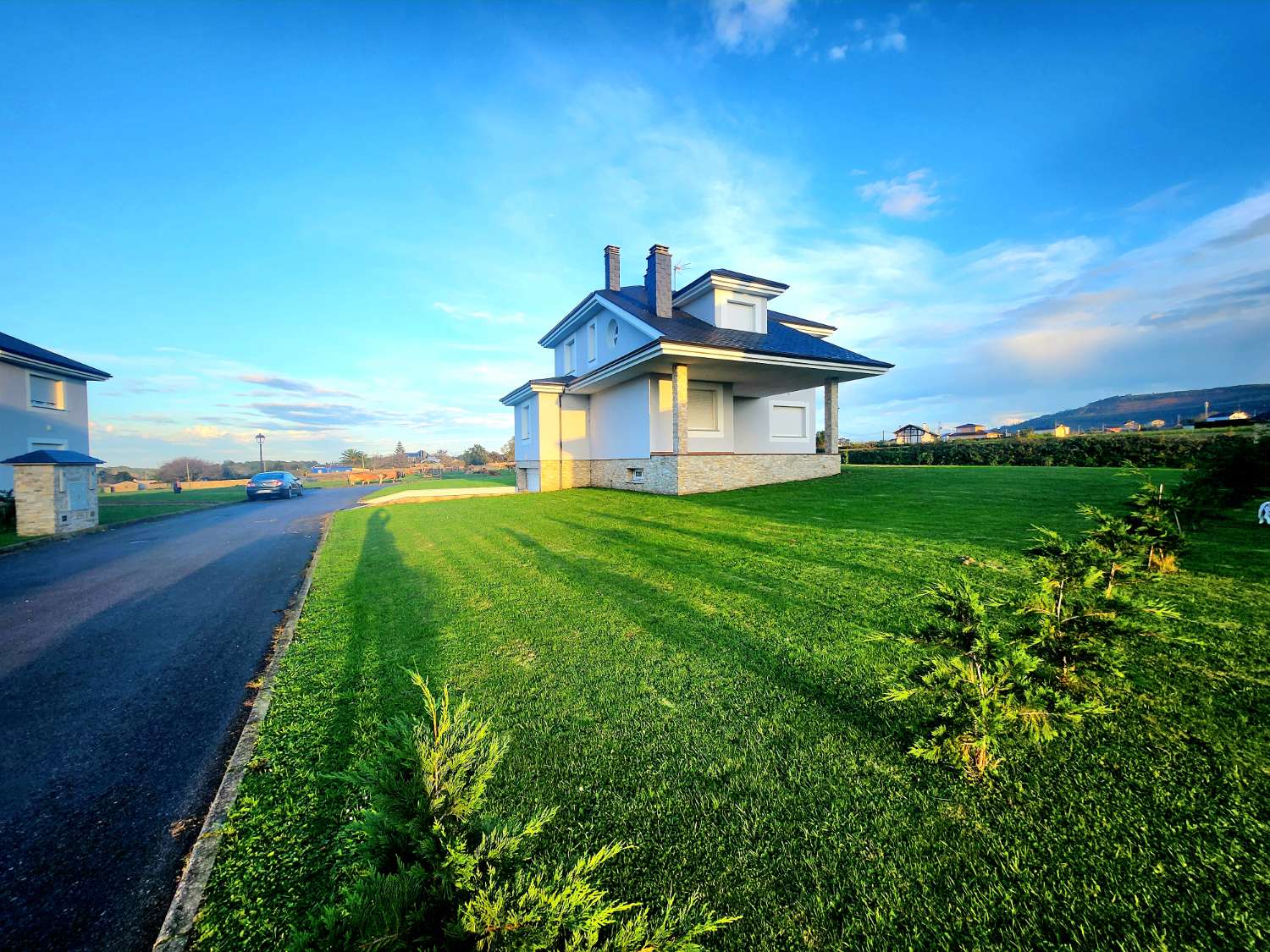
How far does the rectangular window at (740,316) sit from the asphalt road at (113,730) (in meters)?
14.1

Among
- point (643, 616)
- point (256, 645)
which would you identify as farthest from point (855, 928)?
point (256, 645)

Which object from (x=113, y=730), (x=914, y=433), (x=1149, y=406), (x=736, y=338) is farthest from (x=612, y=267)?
(x=1149, y=406)

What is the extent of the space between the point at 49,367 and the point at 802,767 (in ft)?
89.1

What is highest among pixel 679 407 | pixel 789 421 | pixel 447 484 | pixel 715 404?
pixel 715 404

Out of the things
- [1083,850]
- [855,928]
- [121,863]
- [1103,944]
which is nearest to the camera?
[1103,944]

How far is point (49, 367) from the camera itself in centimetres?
1705

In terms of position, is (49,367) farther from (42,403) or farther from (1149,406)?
(1149,406)

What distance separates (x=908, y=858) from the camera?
1804 millimetres

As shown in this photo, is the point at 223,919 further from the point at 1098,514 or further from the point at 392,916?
the point at 1098,514

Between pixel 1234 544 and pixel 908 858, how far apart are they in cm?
668

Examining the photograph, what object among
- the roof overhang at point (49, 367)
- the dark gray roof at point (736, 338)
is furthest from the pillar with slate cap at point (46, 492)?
the dark gray roof at point (736, 338)

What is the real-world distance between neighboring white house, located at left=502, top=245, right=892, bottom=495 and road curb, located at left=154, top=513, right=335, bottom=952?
1037 cm

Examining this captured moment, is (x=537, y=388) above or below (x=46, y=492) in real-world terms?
above

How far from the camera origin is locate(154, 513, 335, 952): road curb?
175cm
